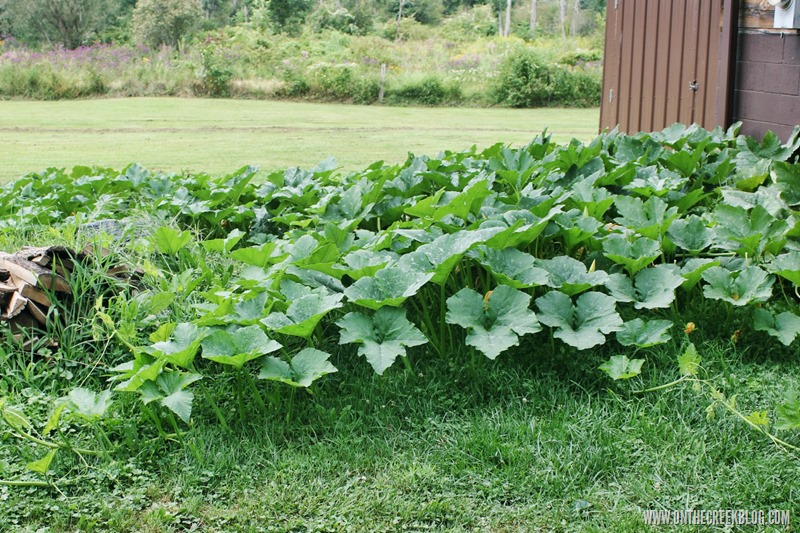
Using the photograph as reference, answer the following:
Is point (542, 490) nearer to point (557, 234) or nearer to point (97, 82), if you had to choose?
point (557, 234)

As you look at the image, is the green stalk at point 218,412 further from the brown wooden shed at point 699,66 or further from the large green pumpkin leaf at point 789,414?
the brown wooden shed at point 699,66

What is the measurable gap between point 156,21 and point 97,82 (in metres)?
6.24

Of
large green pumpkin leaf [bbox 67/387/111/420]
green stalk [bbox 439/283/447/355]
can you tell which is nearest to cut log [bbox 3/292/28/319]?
large green pumpkin leaf [bbox 67/387/111/420]

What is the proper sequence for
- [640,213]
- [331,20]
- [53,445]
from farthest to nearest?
[331,20]
[640,213]
[53,445]

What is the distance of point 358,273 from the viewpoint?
2312 millimetres

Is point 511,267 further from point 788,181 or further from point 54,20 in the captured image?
point 54,20

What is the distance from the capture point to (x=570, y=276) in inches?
92.3

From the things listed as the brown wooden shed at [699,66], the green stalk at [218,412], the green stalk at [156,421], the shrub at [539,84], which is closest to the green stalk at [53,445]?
the green stalk at [156,421]

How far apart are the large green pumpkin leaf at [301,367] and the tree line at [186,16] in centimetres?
1769

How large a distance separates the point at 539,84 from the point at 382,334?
12.2m

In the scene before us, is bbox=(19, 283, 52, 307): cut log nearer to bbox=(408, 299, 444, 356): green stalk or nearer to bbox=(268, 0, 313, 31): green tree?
bbox=(408, 299, 444, 356): green stalk

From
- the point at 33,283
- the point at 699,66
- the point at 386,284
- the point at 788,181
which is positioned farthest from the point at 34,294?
the point at 699,66

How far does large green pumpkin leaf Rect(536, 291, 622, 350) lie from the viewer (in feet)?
7.07

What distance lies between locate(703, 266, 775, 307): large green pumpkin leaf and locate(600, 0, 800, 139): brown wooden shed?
1857 mm
